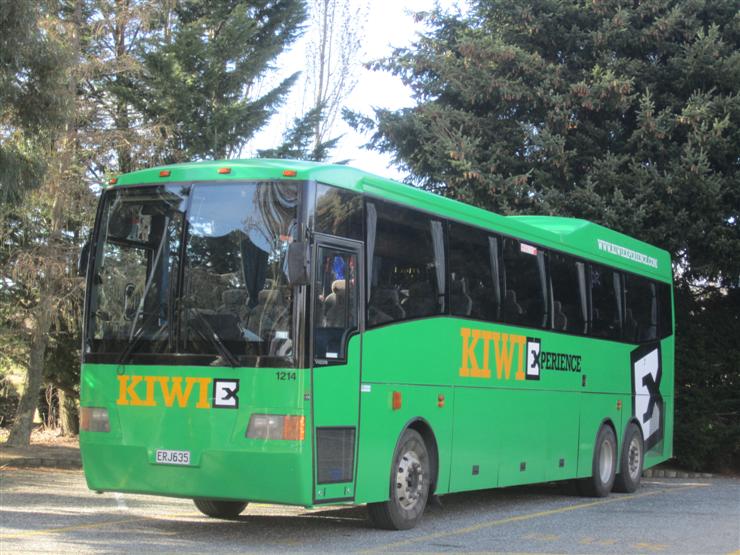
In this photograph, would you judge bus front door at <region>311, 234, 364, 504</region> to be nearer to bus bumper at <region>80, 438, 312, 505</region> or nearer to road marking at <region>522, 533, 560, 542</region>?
bus bumper at <region>80, 438, 312, 505</region>

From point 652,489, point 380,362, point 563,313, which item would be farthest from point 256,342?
point 652,489

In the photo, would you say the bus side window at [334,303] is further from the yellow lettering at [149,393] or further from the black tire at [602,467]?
the black tire at [602,467]

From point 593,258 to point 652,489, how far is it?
14.3ft

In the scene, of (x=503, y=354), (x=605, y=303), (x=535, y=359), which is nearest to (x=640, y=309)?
(x=605, y=303)

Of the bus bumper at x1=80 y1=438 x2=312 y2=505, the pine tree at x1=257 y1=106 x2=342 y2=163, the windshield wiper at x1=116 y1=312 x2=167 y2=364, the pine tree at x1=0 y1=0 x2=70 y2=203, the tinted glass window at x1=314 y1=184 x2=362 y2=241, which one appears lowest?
the bus bumper at x1=80 y1=438 x2=312 y2=505

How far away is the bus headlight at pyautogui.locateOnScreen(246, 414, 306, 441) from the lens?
361 inches

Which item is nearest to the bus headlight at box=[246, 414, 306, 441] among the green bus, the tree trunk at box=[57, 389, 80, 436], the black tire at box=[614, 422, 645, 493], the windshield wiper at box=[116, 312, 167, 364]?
the green bus

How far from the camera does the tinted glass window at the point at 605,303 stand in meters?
15.8

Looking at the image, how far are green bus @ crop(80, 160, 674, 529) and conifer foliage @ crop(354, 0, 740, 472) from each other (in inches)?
326

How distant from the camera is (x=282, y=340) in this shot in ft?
30.5

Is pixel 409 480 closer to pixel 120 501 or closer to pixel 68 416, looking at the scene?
pixel 120 501

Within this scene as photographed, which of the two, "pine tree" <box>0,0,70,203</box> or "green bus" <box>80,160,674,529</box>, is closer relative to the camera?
"green bus" <box>80,160,674,529</box>

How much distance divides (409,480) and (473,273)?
2696mm

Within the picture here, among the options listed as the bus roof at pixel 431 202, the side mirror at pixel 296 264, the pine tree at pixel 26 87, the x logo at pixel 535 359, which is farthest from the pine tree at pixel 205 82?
the side mirror at pixel 296 264
